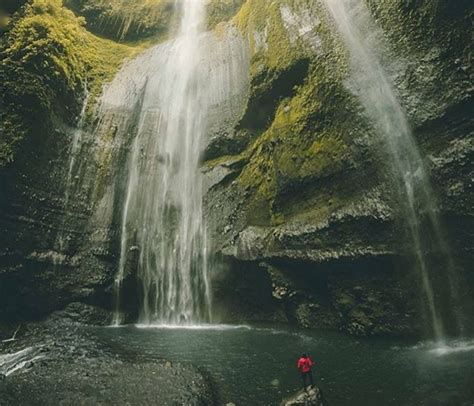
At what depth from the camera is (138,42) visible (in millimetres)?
27219

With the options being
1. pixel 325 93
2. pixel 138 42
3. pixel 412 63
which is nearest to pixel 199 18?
pixel 138 42

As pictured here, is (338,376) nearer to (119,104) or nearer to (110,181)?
(110,181)

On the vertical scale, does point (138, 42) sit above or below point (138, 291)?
above

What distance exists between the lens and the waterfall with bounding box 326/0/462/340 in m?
12.5

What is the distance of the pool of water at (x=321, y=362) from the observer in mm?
8914

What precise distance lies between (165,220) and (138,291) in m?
3.23

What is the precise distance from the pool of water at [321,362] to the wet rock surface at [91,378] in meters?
0.67

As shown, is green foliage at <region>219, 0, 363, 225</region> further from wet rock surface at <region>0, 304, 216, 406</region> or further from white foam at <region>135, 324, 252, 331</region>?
wet rock surface at <region>0, 304, 216, 406</region>

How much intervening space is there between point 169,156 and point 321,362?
11.9 meters

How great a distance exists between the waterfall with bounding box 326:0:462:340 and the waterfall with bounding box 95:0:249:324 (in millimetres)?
6192

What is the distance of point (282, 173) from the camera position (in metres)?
16.1

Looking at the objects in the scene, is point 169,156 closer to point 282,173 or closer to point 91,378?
point 282,173

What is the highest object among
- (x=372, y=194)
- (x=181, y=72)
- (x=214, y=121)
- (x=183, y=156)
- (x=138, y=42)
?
(x=138, y=42)

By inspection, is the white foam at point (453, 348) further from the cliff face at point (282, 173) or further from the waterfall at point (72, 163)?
the waterfall at point (72, 163)
